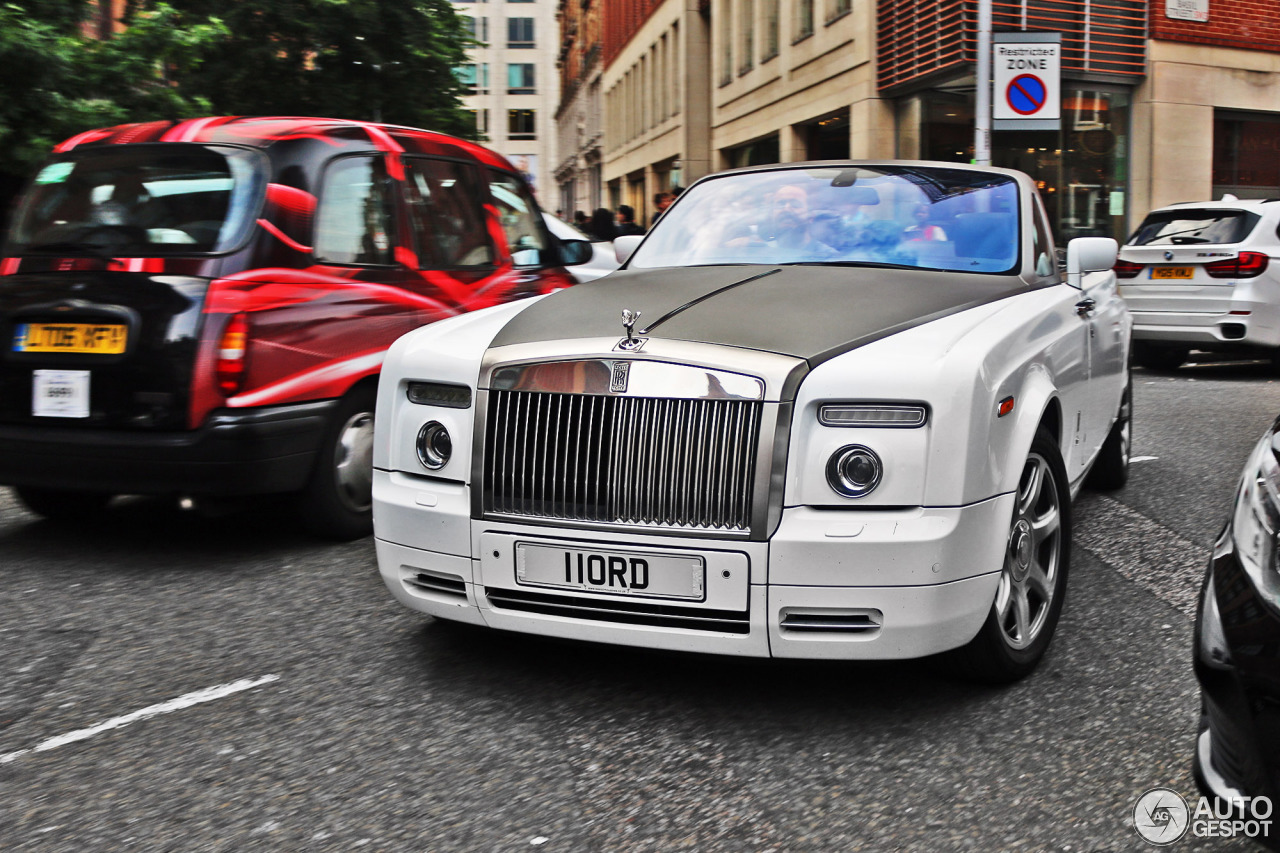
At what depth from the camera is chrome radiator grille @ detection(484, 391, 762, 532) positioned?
10.8 feet

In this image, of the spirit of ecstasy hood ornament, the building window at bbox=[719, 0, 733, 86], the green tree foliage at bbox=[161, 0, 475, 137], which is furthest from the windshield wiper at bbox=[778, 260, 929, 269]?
the building window at bbox=[719, 0, 733, 86]

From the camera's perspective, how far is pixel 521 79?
107 metres

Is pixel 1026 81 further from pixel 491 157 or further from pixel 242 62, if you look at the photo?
pixel 242 62

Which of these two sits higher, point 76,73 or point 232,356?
point 76,73

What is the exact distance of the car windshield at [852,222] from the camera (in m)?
4.60

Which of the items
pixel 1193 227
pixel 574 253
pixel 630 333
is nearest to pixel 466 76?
pixel 1193 227

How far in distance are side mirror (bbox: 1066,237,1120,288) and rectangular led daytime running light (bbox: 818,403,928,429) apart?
6.67 ft

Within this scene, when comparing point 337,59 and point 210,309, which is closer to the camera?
point 210,309

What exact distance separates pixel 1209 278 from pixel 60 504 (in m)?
9.87

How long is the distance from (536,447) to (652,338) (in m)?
0.43

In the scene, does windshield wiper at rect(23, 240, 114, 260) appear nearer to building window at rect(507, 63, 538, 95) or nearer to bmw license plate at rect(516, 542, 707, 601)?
bmw license plate at rect(516, 542, 707, 601)

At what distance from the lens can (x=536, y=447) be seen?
11.4 ft

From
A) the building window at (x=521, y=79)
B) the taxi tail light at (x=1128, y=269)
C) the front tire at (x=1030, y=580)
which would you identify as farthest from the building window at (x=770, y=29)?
the building window at (x=521, y=79)

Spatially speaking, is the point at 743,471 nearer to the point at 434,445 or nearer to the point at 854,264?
the point at 434,445
